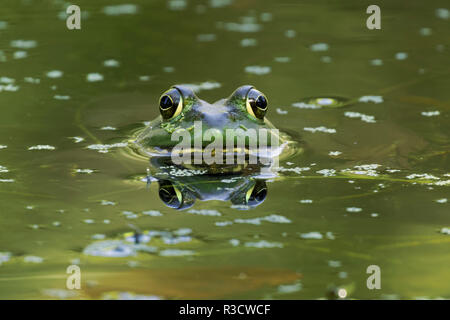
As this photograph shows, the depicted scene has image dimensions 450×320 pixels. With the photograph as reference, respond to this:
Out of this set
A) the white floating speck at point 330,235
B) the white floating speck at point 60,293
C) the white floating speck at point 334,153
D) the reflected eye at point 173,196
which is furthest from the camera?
the white floating speck at point 334,153

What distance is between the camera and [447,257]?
3146 millimetres

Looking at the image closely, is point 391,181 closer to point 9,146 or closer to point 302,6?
point 9,146

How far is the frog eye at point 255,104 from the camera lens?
4527 millimetres

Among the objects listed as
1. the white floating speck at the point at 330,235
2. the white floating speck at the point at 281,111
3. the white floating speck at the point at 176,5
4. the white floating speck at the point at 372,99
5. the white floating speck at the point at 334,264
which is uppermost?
the white floating speck at the point at 176,5

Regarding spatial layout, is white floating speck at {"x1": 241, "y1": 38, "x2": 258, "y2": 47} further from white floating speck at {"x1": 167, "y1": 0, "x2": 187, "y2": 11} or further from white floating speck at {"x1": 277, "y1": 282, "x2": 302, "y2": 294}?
white floating speck at {"x1": 277, "y1": 282, "x2": 302, "y2": 294}

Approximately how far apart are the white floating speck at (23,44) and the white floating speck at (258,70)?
85.6 inches

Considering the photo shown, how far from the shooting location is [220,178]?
4.06 meters

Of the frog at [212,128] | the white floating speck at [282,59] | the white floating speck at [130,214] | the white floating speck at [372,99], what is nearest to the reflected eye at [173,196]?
the white floating speck at [130,214]

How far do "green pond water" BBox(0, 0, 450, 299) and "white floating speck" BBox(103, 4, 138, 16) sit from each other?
40 mm

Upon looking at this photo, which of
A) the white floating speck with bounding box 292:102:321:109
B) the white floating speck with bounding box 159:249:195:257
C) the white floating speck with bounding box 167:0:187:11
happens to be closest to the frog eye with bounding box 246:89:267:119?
the white floating speck with bounding box 292:102:321:109

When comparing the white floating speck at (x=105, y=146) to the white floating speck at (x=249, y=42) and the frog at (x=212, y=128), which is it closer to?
the frog at (x=212, y=128)

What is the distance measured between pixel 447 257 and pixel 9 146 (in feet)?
9.26

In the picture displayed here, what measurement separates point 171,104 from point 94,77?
1919 mm

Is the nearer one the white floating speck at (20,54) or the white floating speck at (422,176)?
the white floating speck at (422,176)
